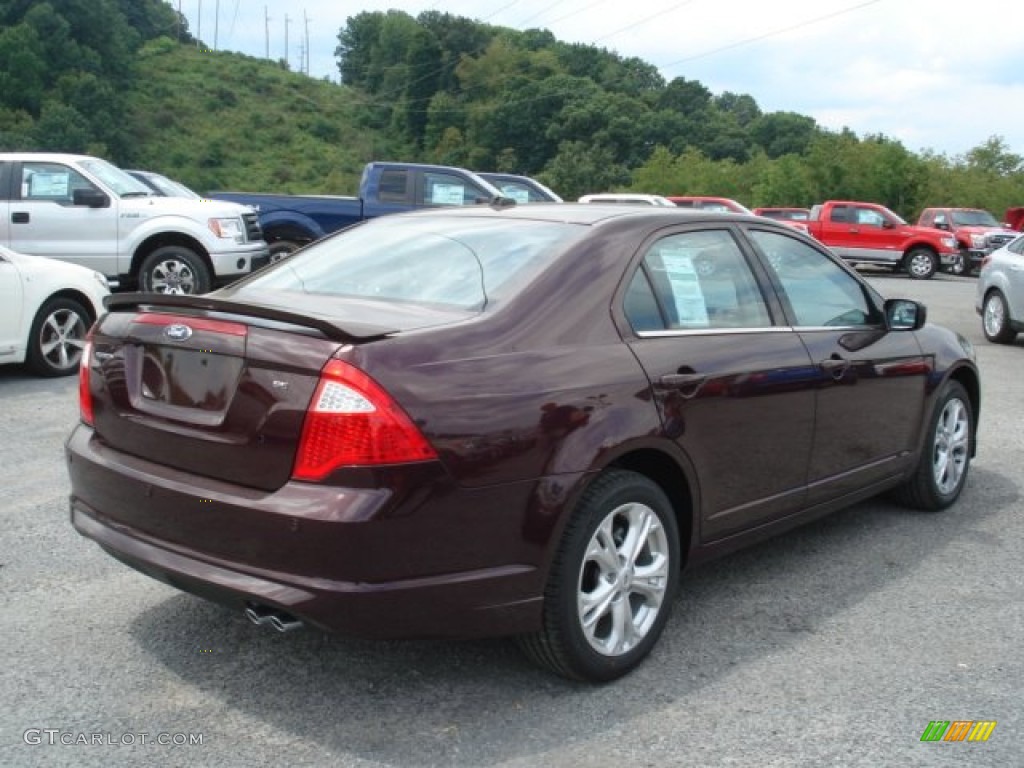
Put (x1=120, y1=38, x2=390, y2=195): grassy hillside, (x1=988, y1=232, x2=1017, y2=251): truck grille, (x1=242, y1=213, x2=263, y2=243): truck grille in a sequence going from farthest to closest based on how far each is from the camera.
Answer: (x1=120, y1=38, x2=390, y2=195): grassy hillside, (x1=988, y1=232, x2=1017, y2=251): truck grille, (x1=242, y1=213, x2=263, y2=243): truck grille

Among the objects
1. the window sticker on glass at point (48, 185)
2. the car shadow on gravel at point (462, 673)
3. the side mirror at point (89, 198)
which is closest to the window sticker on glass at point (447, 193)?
the side mirror at point (89, 198)

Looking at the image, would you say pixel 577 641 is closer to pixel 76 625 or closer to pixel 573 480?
pixel 573 480

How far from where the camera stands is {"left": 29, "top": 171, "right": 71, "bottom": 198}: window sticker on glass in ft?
37.7

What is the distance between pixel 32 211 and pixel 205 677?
9.54 metres

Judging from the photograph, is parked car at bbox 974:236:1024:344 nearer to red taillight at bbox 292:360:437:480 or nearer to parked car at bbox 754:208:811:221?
red taillight at bbox 292:360:437:480

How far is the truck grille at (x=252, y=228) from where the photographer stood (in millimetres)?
12719

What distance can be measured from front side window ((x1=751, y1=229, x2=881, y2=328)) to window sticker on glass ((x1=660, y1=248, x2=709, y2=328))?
0.55 meters

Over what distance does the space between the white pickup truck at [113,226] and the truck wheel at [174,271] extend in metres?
0.01

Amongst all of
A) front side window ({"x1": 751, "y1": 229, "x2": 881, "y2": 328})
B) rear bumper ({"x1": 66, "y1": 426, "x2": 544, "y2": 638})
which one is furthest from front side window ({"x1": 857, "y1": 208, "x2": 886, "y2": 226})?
rear bumper ({"x1": 66, "y1": 426, "x2": 544, "y2": 638})

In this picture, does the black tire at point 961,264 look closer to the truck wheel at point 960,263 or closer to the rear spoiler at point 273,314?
the truck wheel at point 960,263

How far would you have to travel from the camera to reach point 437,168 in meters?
15.6

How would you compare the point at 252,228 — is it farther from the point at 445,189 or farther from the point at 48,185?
the point at 445,189

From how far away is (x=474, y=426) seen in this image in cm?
299

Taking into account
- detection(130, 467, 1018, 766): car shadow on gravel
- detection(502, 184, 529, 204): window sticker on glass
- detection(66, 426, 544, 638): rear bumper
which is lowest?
detection(130, 467, 1018, 766): car shadow on gravel
